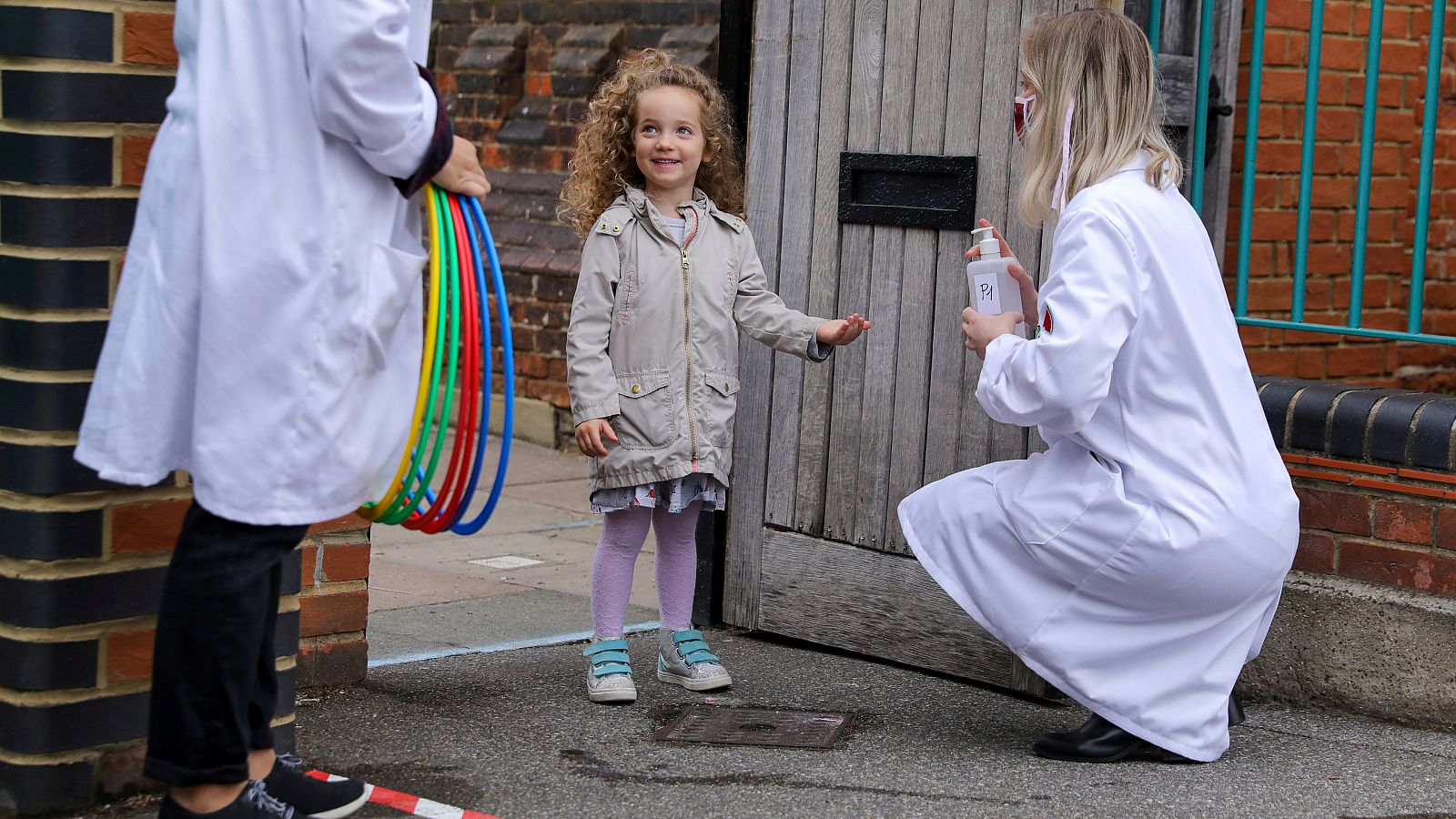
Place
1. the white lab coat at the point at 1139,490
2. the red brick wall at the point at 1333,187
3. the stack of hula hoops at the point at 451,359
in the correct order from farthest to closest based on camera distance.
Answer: the red brick wall at the point at 1333,187
the white lab coat at the point at 1139,490
the stack of hula hoops at the point at 451,359

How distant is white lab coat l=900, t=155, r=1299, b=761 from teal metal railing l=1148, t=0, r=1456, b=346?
730 mm

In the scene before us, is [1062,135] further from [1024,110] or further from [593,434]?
[593,434]

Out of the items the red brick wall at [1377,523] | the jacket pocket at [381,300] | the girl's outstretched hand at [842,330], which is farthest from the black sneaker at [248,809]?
the red brick wall at [1377,523]

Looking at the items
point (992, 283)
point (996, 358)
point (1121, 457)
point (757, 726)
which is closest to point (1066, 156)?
point (992, 283)

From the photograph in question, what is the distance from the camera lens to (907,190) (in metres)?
4.51

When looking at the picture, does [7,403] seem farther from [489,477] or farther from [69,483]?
[489,477]

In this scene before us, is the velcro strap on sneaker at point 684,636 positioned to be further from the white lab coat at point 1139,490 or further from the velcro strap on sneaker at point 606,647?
the white lab coat at point 1139,490

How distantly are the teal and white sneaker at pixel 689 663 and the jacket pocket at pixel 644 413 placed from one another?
0.54 m

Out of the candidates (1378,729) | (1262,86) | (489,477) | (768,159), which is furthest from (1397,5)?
(489,477)

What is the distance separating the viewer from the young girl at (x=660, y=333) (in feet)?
13.7

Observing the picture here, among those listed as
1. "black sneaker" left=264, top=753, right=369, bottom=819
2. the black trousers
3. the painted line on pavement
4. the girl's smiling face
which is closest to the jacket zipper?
the girl's smiling face

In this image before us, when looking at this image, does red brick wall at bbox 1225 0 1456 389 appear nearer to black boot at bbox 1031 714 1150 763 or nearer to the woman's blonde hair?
the woman's blonde hair

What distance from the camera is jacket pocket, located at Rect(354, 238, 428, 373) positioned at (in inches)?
113

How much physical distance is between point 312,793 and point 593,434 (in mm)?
1143
